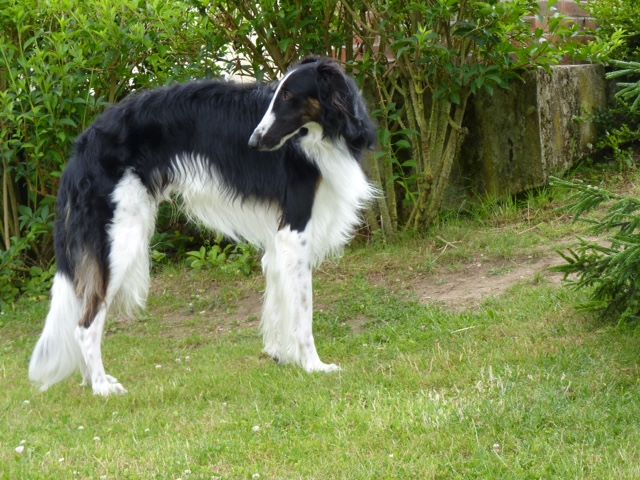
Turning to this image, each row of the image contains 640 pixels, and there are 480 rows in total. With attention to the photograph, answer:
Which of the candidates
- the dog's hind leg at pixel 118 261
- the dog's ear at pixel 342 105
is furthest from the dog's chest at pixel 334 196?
the dog's hind leg at pixel 118 261

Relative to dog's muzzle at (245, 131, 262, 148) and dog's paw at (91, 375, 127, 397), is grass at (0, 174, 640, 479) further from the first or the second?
dog's muzzle at (245, 131, 262, 148)

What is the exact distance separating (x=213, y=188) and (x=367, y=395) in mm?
1737

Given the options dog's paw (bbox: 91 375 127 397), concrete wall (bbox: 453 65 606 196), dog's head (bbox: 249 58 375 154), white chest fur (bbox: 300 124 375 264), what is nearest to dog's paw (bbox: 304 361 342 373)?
white chest fur (bbox: 300 124 375 264)

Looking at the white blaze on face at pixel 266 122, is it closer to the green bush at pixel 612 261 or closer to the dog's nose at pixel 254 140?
the dog's nose at pixel 254 140

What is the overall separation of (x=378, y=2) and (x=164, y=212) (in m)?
2.72

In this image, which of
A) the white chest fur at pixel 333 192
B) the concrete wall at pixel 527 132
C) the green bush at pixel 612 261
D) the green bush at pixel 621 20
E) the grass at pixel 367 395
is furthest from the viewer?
the green bush at pixel 621 20

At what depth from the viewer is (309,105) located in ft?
18.2

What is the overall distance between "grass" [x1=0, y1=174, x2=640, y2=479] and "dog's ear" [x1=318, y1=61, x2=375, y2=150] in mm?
1336

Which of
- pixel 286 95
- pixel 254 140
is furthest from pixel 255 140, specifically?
pixel 286 95

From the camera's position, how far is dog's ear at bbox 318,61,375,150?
552cm

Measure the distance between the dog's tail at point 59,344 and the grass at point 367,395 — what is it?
135mm

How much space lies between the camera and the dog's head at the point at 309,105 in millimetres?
5496

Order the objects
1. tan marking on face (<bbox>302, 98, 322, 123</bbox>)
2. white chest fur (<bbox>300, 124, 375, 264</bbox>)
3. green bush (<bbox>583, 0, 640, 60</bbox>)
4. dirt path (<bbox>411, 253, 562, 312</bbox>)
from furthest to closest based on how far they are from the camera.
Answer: green bush (<bbox>583, 0, 640, 60</bbox>) < dirt path (<bbox>411, 253, 562, 312</bbox>) < white chest fur (<bbox>300, 124, 375, 264</bbox>) < tan marking on face (<bbox>302, 98, 322, 123</bbox>)

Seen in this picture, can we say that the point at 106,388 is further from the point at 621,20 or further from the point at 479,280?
the point at 621,20
